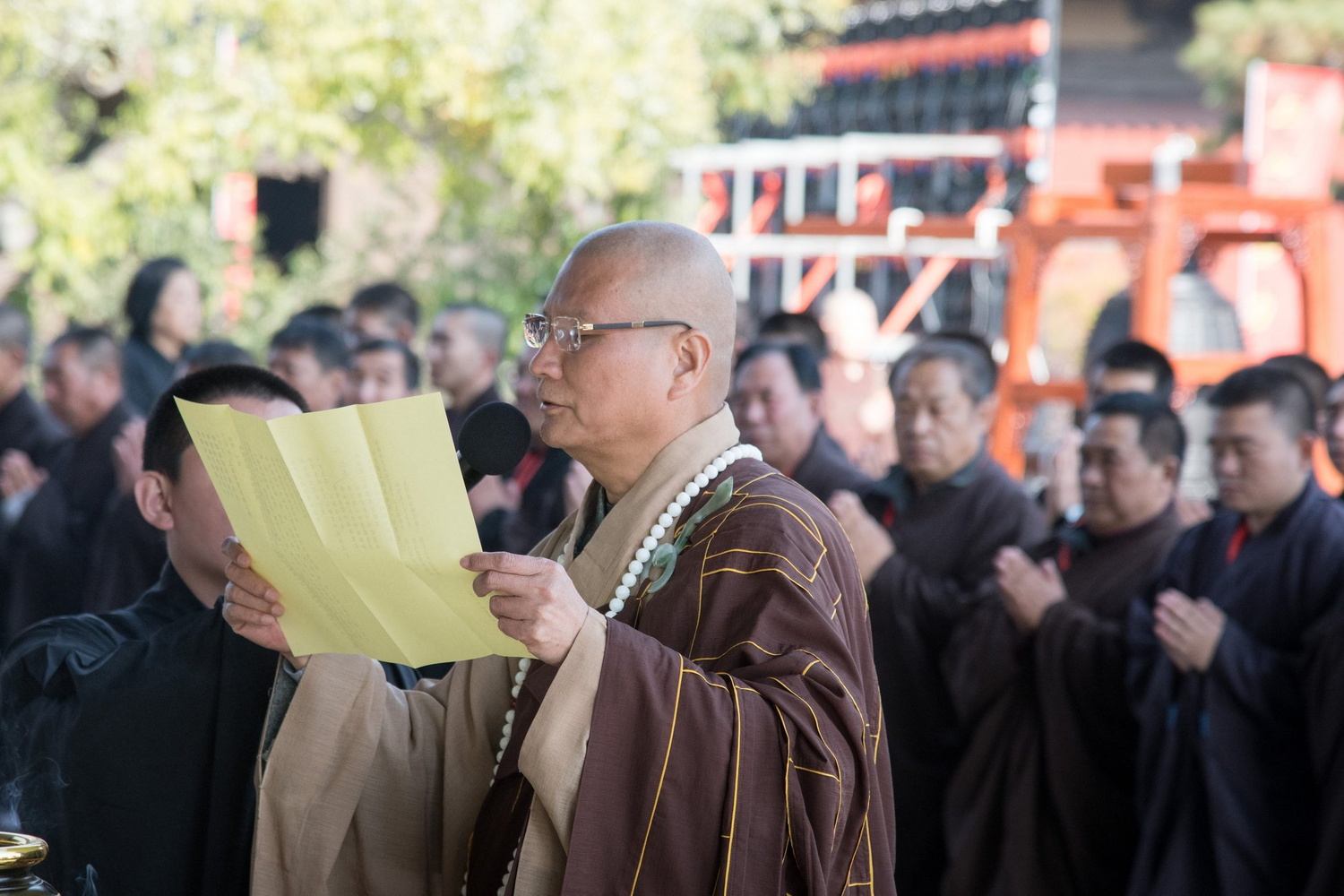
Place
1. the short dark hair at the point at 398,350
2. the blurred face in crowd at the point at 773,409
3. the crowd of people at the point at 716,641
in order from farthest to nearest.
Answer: the short dark hair at the point at 398,350, the blurred face in crowd at the point at 773,409, the crowd of people at the point at 716,641

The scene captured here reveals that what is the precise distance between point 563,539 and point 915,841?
259 centimetres

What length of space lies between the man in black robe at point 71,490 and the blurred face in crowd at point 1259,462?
11.7 ft

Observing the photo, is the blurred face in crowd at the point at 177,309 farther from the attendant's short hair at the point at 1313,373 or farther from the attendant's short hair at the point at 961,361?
the attendant's short hair at the point at 1313,373

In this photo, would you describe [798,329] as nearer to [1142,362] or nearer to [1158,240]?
[1142,362]

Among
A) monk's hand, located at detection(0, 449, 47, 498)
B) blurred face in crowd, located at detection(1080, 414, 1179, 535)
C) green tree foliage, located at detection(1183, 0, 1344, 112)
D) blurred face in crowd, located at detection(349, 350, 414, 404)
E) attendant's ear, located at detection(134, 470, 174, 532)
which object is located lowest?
monk's hand, located at detection(0, 449, 47, 498)

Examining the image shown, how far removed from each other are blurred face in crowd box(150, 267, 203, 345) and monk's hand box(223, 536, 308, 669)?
4622 mm

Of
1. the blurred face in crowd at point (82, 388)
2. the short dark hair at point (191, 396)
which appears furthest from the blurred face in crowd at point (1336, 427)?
the blurred face in crowd at point (82, 388)

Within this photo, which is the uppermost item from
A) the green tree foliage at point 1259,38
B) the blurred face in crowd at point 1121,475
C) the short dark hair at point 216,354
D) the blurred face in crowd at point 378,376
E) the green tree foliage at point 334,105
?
the green tree foliage at point 1259,38

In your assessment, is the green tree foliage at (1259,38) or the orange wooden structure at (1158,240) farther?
the green tree foliage at (1259,38)

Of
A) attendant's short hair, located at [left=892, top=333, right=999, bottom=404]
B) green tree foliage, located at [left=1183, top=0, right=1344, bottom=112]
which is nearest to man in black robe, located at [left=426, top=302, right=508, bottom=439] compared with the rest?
attendant's short hair, located at [left=892, top=333, right=999, bottom=404]

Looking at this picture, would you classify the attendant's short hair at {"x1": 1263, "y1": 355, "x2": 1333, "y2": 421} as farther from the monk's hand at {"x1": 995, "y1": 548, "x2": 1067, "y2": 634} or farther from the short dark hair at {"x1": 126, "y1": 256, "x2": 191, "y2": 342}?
the short dark hair at {"x1": 126, "y1": 256, "x2": 191, "y2": 342}

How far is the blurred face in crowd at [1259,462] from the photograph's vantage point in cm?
374

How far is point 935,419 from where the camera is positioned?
4.53 meters

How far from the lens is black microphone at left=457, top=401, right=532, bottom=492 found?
197 cm
